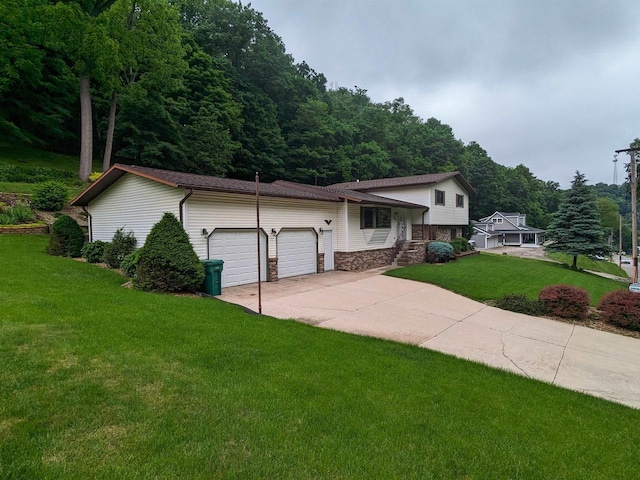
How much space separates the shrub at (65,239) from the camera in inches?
524

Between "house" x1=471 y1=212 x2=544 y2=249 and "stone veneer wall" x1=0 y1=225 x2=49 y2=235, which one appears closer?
"stone veneer wall" x1=0 y1=225 x2=49 y2=235

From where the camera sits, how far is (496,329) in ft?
26.2

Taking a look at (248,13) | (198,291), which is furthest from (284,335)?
(248,13)

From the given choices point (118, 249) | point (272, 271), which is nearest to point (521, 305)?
point (272, 271)

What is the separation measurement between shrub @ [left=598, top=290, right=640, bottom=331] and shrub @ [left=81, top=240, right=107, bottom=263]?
16.8m

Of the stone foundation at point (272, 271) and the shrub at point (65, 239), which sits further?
the shrub at point (65, 239)

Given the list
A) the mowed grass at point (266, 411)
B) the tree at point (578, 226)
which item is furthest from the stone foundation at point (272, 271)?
the tree at point (578, 226)

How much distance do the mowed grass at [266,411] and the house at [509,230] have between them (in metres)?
49.1

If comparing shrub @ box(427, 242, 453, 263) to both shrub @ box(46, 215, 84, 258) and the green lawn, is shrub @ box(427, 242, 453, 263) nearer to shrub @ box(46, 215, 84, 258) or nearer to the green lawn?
the green lawn

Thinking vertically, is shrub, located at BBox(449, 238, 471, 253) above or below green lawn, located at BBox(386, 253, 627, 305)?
above

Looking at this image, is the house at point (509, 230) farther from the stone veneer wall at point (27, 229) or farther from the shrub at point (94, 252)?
the stone veneer wall at point (27, 229)

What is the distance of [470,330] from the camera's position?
25.5 ft

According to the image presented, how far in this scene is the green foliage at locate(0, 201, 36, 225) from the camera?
15.2 meters

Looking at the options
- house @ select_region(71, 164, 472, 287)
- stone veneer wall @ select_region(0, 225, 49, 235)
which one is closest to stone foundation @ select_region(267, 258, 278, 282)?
house @ select_region(71, 164, 472, 287)
